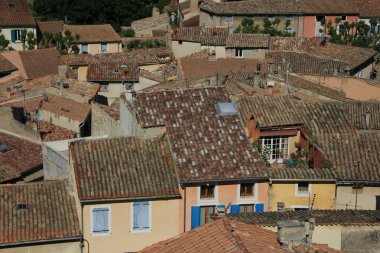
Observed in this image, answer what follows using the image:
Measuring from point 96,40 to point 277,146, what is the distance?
50402mm

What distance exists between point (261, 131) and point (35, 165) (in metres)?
11.2

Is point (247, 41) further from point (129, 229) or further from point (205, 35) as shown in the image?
point (129, 229)

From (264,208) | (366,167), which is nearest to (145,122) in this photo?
(264,208)

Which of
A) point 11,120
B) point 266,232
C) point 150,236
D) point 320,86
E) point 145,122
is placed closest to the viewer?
point 266,232

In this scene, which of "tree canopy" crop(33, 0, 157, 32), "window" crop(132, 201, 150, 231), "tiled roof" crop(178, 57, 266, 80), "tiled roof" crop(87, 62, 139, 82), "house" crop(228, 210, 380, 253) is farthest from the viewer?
"tree canopy" crop(33, 0, 157, 32)

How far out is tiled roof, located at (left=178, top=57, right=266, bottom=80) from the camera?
59.1 meters

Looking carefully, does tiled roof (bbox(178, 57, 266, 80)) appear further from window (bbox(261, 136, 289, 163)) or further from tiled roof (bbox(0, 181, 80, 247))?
tiled roof (bbox(0, 181, 80, 247))

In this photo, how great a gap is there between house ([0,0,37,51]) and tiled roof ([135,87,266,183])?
2015 inches

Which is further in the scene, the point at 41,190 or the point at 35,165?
the point at 35,165

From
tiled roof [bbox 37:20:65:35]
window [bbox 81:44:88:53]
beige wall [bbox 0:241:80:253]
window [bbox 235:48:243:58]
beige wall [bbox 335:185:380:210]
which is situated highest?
tiled roof [bbox 37:20:65:35]

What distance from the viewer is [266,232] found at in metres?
24.7

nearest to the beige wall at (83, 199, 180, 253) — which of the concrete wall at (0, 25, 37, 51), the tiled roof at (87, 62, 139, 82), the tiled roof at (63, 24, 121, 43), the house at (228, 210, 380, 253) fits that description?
the house at (228, 210, 380, 253)

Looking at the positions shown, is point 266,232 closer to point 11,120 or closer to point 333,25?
point 11,120

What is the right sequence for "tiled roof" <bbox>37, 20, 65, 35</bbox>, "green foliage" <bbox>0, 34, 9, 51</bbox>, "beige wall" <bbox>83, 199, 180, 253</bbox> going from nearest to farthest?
"beige wall" <bbox>83, 199, 180, 253</bbox> → "green foliage" <bbox>0, 34, 9, 51</bbox> → "tiled roof" <bbox>37, 20, 65, 35</bbox>
